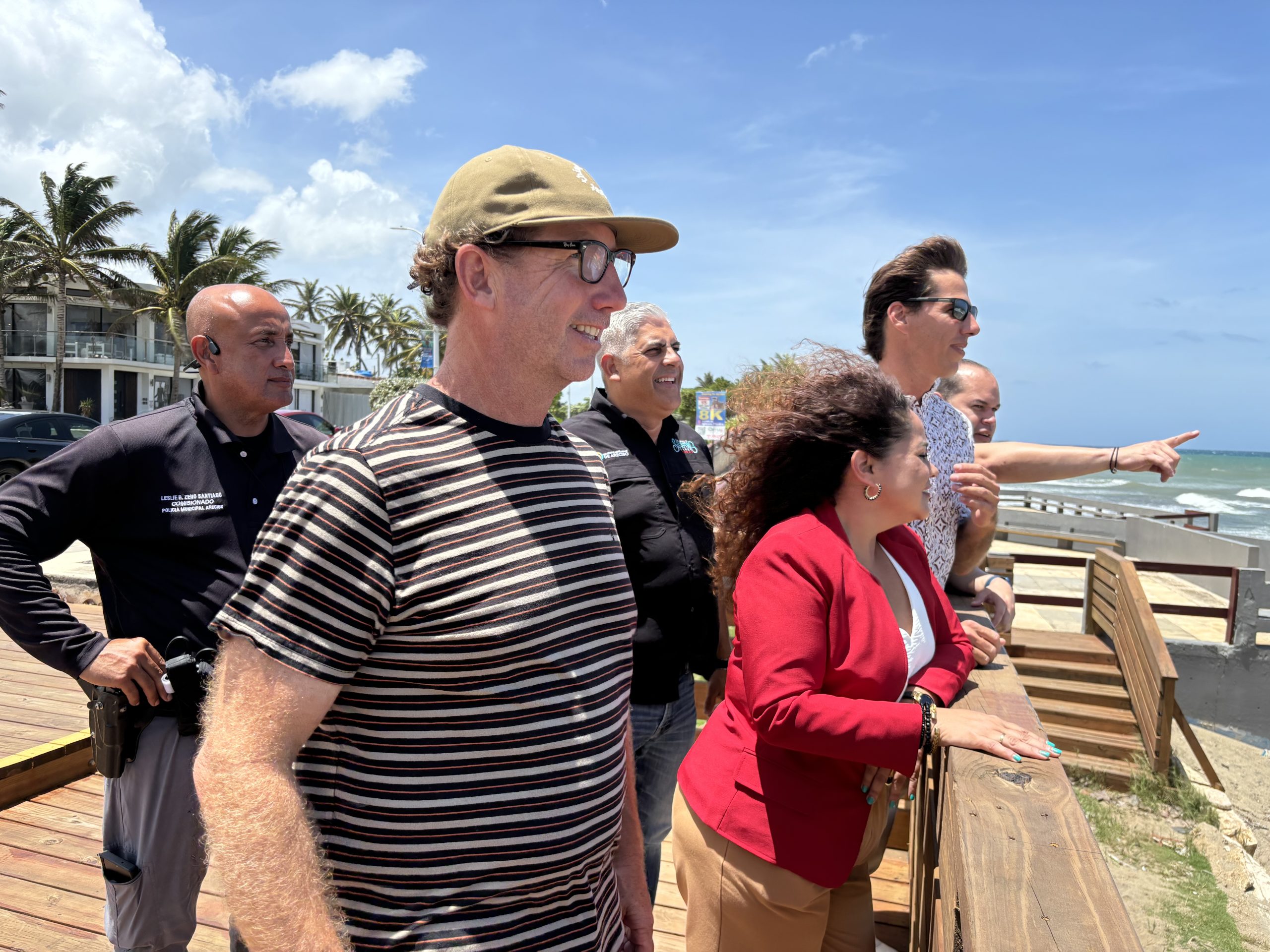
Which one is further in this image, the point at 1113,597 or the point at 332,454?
the point at 1113,597

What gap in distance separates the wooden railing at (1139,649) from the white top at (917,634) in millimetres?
5593

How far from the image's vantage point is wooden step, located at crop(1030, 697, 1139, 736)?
725cm

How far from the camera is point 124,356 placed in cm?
4356

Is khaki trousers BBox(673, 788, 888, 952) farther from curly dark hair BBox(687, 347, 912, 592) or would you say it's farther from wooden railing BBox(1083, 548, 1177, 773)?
wooden railing BBox(1083, 548, 1177, 773)

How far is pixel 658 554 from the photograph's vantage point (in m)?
2.82

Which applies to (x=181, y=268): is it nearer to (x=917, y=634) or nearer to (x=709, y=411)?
(x=709, y=411)

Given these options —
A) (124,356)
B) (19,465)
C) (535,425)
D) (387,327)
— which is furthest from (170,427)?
(387,327)

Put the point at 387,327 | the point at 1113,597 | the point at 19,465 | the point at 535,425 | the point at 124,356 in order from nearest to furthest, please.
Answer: the point at 535,425
the point at 1113,597
the point at 19,465
the point at 124,356
the point at 387,327

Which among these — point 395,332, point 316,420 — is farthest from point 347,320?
point 316,420

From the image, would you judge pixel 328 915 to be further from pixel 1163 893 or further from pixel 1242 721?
pixel 1242 721

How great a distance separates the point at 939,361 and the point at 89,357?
161 ft

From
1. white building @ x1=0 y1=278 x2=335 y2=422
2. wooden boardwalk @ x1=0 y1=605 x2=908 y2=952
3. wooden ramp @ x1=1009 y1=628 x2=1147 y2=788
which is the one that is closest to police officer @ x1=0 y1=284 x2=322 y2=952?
wooden boardwalk @ x1=0 y1=605 x2=908 y2=952

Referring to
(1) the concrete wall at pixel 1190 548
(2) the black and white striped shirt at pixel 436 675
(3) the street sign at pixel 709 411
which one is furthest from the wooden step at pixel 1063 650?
(3) the street sign at pixel 709 411

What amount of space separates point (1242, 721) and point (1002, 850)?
11274mm
